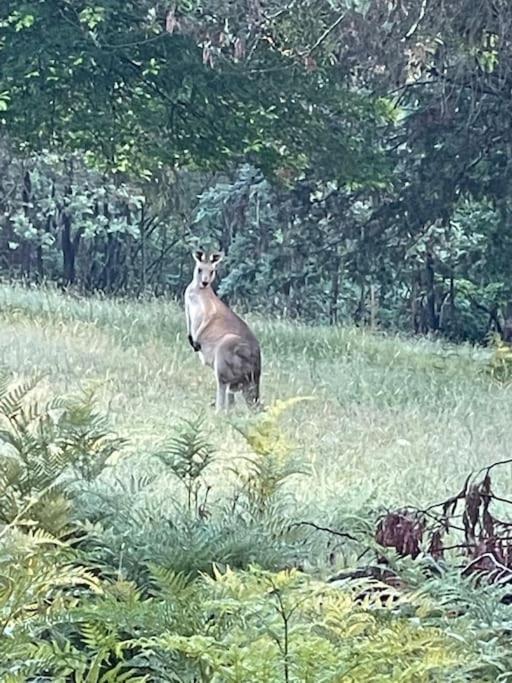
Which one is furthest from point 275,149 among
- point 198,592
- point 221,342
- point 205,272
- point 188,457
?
point 198,592

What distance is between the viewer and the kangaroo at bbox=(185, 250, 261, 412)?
539 cm

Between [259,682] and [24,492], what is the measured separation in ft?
3.71

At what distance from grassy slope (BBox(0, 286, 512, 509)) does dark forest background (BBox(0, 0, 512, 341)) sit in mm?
1337

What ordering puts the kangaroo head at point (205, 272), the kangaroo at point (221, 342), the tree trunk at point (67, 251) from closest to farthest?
1. the kangaroo at point (221, 342)
2. the kangaroo head at point (205, 272)
3. the tree trunk at point (67, 251)

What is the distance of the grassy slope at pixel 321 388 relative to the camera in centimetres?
393

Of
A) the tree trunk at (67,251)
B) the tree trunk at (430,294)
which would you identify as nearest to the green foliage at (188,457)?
the tree trunk at (430,294)

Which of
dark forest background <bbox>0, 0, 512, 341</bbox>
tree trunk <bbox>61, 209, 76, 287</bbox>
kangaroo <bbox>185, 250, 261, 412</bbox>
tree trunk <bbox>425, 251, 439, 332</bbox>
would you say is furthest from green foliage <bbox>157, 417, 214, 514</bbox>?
tree trunk <bbox>61, 209, 76, 287</bbox>

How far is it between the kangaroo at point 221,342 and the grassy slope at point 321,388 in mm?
133

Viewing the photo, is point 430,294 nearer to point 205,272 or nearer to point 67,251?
point 67,251

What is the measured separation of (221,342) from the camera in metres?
5.58

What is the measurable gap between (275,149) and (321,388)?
11.0 ft

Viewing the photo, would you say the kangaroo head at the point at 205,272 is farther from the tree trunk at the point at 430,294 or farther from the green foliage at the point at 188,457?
the tree trunk at the point at 430,294

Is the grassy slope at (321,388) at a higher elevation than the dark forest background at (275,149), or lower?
lower

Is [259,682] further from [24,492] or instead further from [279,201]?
[279,201]
